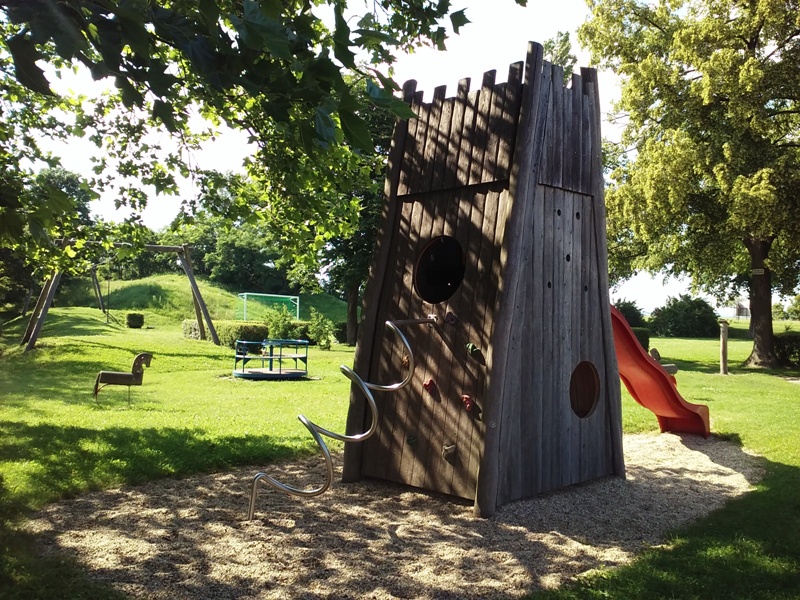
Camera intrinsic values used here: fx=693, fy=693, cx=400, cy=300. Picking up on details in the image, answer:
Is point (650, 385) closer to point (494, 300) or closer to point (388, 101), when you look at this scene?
point (494, 300)

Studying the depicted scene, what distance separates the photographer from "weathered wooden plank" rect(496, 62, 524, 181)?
19.4ft

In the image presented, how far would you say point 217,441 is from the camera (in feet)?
26.6

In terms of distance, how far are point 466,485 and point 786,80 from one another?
18.8 meters

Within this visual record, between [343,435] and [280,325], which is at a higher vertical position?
[280,325]

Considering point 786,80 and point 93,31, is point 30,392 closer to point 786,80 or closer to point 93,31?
point 93,31

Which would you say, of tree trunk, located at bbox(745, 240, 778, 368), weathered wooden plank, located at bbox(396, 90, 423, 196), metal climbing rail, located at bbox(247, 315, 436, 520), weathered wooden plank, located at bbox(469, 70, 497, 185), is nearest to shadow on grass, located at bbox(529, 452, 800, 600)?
metal climbing rail, located at bbox(247, 315, 436, 520)

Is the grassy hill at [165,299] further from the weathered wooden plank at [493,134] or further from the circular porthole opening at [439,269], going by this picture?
the weathered wooden plank at [493,134]

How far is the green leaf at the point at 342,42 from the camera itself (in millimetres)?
2629

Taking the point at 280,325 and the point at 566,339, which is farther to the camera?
the point at 280,325

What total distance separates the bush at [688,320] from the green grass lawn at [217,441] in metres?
19.5

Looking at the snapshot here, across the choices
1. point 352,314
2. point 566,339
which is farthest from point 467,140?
point 352,314

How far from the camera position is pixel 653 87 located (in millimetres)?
21969

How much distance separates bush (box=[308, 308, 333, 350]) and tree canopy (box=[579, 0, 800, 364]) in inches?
429

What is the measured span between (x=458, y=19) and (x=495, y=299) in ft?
8.19
